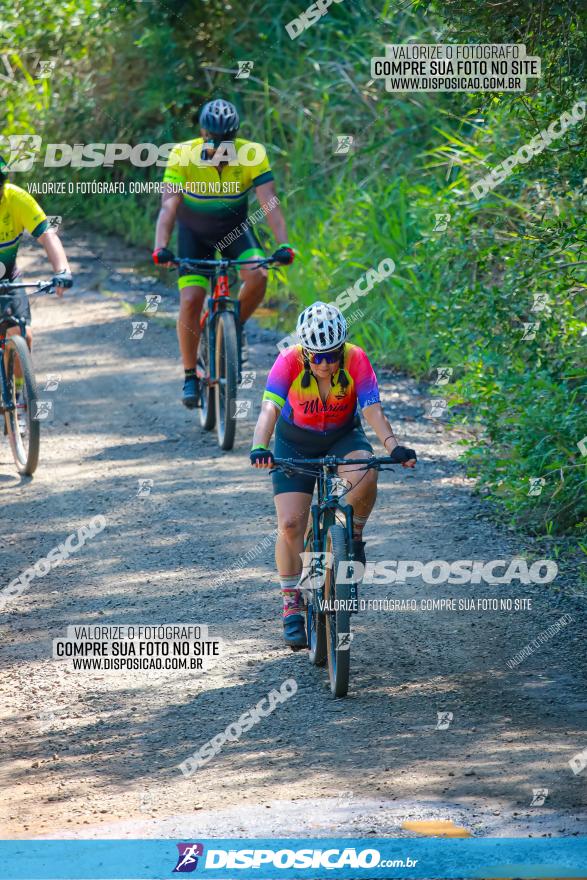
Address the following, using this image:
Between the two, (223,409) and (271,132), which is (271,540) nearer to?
(223,409)

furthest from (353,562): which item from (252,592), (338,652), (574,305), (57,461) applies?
(57,461)

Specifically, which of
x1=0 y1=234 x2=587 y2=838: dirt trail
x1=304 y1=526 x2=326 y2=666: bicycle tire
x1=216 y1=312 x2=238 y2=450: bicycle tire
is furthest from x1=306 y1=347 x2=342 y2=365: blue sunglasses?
x1=216 y1=312 x2=238 y2=450: bicycle tire

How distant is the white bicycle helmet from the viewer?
659 centimetres

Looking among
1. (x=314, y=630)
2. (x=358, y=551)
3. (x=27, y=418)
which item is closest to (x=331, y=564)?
(x=358, y=551)

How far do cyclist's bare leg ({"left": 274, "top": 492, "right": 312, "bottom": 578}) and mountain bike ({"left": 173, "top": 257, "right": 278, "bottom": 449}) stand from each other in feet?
11.6

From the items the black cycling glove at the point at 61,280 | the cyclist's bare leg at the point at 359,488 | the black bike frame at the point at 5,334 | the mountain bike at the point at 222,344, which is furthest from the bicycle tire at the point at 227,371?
the cyclist's bare leg at the point at 359,488

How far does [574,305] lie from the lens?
1005 centimetres

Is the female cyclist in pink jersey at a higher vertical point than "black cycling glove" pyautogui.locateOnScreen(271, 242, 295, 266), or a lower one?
lower

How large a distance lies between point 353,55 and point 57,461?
8.28m

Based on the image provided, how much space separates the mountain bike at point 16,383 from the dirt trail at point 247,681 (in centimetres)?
27

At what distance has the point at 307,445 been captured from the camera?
7012 mm

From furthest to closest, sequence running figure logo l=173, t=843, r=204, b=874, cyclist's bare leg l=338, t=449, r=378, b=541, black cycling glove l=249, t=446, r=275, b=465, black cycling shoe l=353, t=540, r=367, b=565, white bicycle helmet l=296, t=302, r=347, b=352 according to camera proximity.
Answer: black cycling shoe l=353, t=540, r=367, b=565 < cyclist's bare leg l=338, t=449, r=378, b=541 < white bicycle helmet l=296, t=302, r=347, b=352 < black cycling glove l=249, t=446, r=275, b=465 < running figure logo l=173, t=843, r=204, b=874

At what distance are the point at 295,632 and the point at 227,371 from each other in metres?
3.71

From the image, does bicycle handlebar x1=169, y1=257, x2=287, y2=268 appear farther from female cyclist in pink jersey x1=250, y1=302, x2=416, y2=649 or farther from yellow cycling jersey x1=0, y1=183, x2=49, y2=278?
female cyclist in pink jersey x1=250, y1=302, x2=416, y2=649
